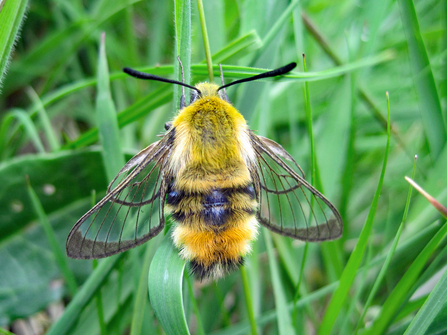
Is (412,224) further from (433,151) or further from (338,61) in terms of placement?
(338,61)

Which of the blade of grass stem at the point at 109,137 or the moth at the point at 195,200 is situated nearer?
the moth at the point at 195,200

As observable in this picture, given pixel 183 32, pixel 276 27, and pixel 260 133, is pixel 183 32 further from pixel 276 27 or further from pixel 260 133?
pixel 260 133

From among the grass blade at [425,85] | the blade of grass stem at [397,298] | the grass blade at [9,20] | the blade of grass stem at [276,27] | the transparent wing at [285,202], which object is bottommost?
the blade of grass stem at [397,298]

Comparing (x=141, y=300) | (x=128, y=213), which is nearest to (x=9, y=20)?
(x=128, y=213)

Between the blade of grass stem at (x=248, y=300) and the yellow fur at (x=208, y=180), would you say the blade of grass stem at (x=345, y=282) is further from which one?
the yellow fur at (x=208, y=180)

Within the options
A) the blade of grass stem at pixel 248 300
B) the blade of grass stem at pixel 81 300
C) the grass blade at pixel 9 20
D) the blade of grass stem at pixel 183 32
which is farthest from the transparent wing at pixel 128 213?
the grass blade at pixel 9 20

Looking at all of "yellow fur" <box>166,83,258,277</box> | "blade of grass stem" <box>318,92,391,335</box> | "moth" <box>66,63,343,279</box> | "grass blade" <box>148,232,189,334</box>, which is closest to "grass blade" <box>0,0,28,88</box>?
"moth" <box>66,63,343,279</box>

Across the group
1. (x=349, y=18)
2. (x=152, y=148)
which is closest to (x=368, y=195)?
(x=349, y=18)

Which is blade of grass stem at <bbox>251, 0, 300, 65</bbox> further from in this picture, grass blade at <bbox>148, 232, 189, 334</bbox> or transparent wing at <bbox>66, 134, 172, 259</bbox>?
grass blade at <bbox>148, 232, 189, 334</bbox>
